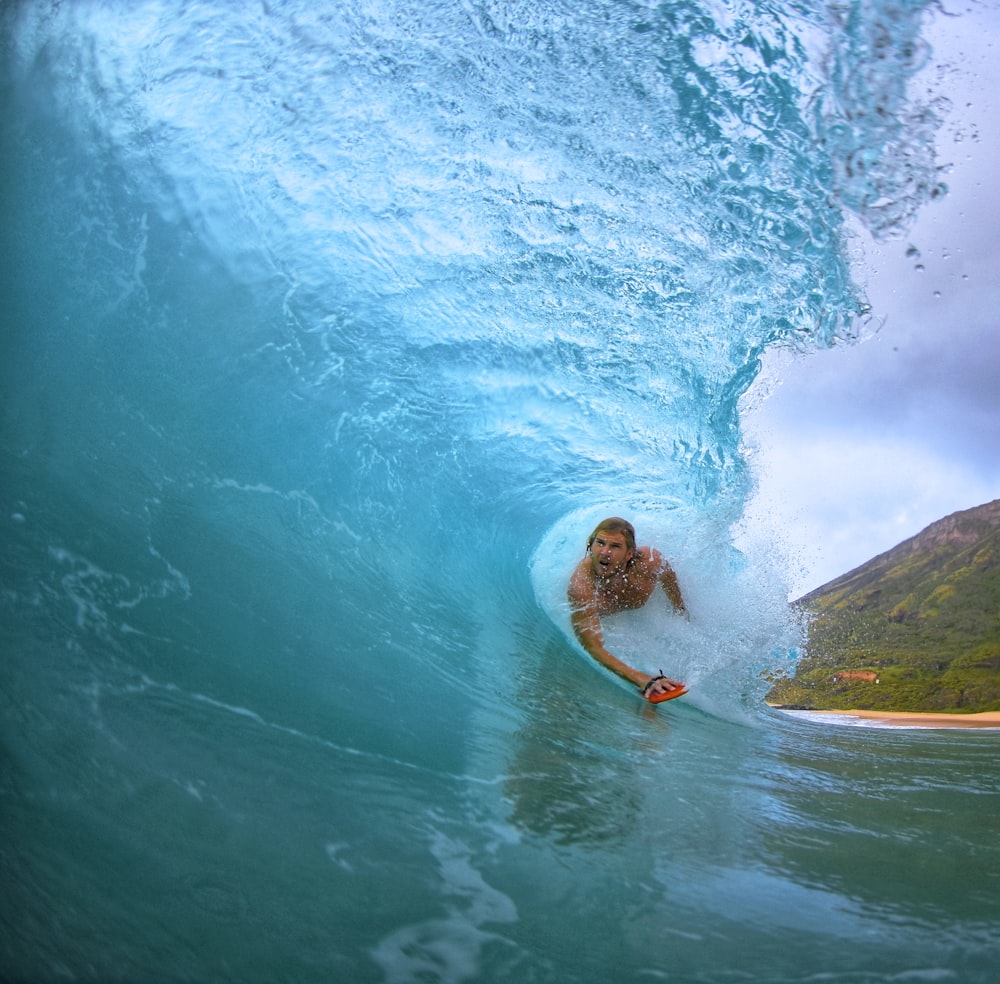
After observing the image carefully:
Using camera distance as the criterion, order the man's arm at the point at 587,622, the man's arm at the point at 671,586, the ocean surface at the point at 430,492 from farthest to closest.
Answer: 1. the man's arm at the point at 671,586
2. the man's arm at the point at 587,622
3. the ocean surface at the point at 430,492

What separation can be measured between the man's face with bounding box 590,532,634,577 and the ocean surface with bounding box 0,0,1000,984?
51 centimetres

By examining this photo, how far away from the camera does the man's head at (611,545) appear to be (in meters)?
3.47

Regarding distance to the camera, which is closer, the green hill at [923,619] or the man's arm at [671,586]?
the man's arm at [671,586]

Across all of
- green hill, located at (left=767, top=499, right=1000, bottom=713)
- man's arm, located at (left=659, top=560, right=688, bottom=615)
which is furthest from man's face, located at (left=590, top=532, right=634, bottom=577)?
green hill, located at (left=767, top=499, right=1000, bottom=713)

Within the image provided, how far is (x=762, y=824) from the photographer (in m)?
1.95

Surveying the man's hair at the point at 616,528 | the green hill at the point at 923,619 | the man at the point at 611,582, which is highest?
the green hill at the point at 923,619

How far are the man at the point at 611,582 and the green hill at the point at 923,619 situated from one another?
8.37m

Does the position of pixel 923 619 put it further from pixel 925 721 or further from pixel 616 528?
pixel 616 528

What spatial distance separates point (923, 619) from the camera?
13.8 m

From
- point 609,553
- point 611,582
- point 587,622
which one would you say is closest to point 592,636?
point 587,622

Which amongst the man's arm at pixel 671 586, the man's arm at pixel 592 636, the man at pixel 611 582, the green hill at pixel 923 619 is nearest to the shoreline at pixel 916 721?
the man's arm at pixel 671 586

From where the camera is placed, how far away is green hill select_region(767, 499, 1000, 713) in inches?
464

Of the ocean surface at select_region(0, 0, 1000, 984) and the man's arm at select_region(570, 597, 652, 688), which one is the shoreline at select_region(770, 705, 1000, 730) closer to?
the ocean surface at select_region(0, 0, 1000, 984)

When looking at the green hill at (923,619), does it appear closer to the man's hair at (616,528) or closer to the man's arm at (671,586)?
the man's arm at (671,586)
